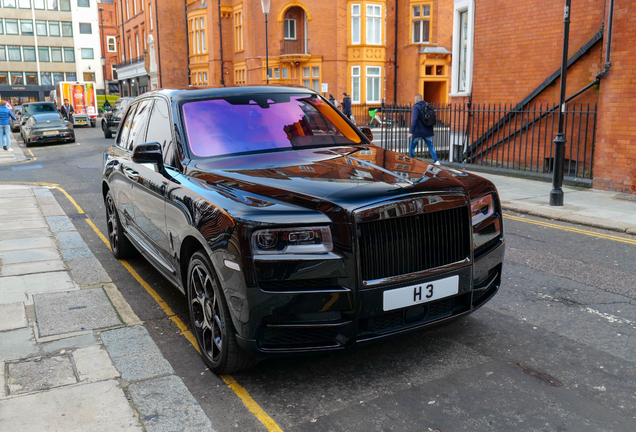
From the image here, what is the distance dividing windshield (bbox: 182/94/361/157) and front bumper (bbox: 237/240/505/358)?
5.71 feet

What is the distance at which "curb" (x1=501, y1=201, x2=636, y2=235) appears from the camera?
802cm

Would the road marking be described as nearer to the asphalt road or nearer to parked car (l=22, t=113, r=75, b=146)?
the asphalt road

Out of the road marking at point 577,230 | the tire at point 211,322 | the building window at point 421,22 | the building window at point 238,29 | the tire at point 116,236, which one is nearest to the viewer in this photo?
the tire at point 211,322

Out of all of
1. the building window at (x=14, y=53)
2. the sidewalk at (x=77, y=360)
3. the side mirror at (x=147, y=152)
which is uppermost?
the building window at (x=14, y=53)

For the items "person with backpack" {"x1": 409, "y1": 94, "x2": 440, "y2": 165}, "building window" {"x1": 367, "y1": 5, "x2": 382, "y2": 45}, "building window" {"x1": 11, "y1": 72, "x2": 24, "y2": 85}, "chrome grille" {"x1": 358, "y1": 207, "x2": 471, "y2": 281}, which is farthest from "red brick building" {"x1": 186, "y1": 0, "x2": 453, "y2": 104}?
"building window" {"x1": 11, "y1": 72, "x2": 24, "y2": 85}

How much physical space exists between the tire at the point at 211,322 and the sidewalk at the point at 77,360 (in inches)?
10.6

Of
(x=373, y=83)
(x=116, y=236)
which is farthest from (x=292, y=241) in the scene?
(x=373, y=83)

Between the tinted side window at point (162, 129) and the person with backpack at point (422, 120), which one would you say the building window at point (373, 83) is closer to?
the person with backpack at point (422, 120)

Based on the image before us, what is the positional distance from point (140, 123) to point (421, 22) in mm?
36062

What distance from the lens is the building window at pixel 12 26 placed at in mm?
76812

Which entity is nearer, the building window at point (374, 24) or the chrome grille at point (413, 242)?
the chrome grille at point (413, 242)

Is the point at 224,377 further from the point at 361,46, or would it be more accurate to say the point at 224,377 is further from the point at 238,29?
the point at 238,29

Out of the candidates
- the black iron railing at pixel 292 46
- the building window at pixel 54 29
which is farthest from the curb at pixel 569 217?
the building window at pixel 54 29

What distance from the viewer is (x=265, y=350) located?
3283mm
